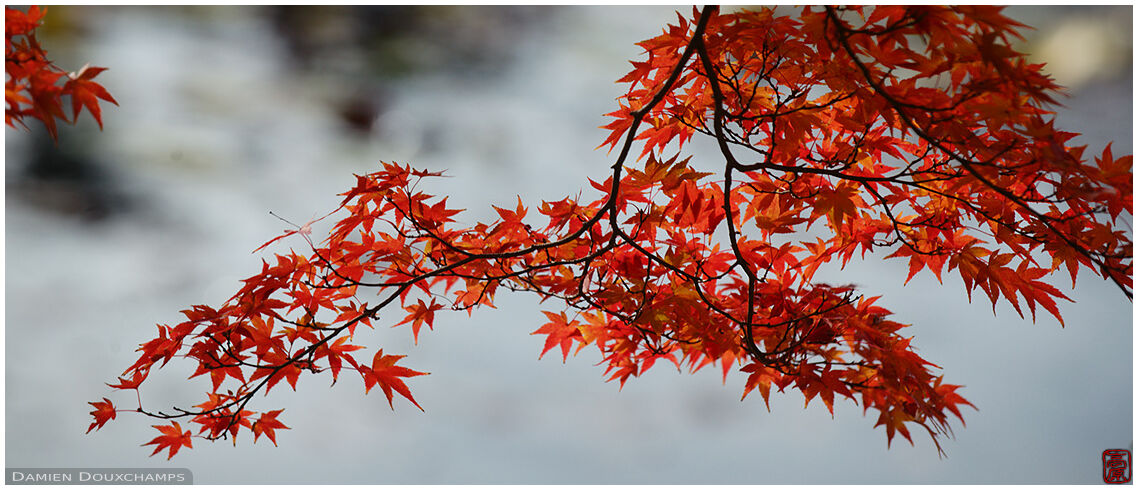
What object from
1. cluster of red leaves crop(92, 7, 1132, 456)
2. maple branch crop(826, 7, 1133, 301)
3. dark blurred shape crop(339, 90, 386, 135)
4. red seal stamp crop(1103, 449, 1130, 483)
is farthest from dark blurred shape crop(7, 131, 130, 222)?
red seal stamp crop(1103, 449, 1130, 483)

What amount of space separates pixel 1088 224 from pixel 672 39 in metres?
0.75

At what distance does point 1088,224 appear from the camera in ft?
3.93

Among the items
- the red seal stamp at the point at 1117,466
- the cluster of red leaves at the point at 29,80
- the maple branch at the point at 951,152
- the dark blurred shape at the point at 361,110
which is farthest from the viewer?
the dark blurred shape at the point at 361,110

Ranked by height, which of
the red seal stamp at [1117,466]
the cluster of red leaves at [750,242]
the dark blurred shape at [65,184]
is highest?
the dark blurred shape at [65,184]

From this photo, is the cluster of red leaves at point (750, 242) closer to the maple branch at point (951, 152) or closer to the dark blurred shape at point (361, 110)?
the maple branch at point (951, 152)

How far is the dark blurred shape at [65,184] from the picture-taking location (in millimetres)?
2605

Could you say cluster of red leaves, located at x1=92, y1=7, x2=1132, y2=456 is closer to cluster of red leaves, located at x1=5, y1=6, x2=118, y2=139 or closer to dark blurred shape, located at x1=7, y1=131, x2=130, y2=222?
cluster of red leaves, located at x1=5, y1=6, x2=118, y2=139

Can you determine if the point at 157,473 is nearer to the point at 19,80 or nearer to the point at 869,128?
the point at 19,80

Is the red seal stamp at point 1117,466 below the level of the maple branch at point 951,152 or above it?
below

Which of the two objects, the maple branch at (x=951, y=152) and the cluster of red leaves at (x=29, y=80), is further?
the maple branch at (x=951, y=152)

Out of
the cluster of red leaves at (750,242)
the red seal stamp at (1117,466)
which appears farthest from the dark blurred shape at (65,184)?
the red seal stamp at (1117,466)

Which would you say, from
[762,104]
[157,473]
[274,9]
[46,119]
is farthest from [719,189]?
[274,9]

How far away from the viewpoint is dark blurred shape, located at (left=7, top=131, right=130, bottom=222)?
261 cm

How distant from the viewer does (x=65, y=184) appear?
2.65 meters
